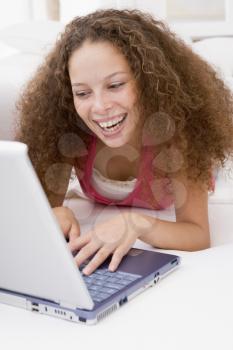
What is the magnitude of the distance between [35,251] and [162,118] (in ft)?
1.92

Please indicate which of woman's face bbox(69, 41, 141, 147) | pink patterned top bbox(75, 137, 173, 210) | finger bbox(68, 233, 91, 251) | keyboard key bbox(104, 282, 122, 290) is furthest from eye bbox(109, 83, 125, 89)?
keyboard key bbox(104, 282, 122, 290)

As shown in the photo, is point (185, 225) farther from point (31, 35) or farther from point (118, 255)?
point (31, 35)

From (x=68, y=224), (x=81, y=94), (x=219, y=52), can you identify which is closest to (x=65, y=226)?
(x=68, y=224)

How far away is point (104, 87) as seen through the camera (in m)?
1.05

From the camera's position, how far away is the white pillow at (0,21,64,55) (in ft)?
6.64

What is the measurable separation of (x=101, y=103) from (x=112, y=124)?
0.24ft

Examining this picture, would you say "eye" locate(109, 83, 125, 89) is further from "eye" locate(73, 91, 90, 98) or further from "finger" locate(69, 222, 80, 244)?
"finger" locate(69, 222, 80, 244)

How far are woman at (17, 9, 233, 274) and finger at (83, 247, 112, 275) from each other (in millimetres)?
71

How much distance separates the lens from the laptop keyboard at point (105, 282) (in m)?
0.71

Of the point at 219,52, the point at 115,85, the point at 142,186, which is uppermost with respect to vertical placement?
the point at 115,85

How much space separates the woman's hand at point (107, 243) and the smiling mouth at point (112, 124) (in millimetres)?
237

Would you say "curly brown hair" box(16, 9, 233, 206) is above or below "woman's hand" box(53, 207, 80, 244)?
above

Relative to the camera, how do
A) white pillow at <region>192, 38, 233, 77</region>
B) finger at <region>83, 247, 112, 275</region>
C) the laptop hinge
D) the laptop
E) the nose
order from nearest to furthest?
the laptop, the laptop hinge, finger at <region>83, 247, 112, 275</region>, the nose, white pillow at <region>192, 38, 233, 77</region>

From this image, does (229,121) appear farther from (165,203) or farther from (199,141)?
(165,203)
